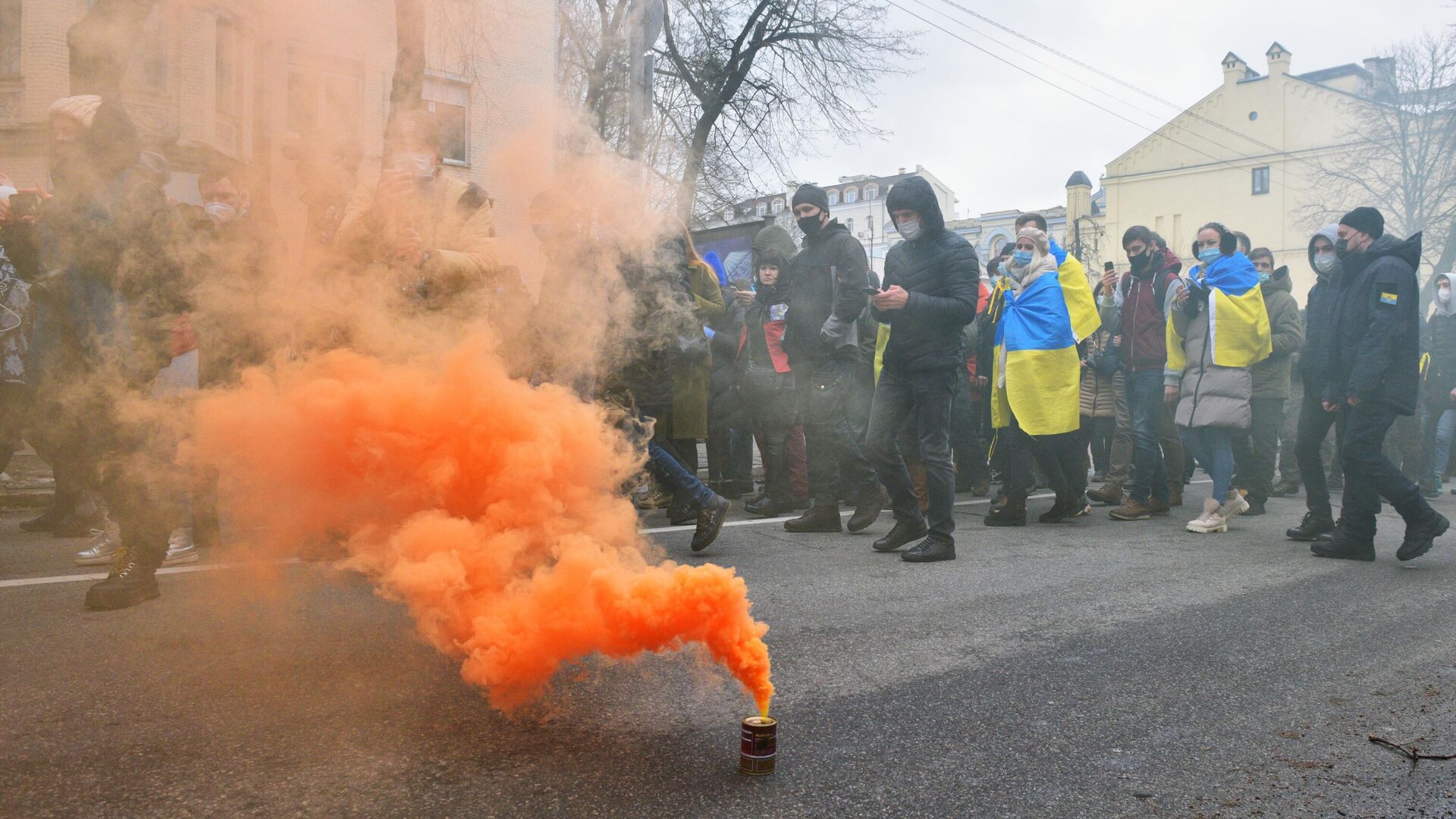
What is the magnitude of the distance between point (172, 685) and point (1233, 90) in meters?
54.7

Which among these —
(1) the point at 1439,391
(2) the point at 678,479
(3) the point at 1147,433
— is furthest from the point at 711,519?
(1) the point at 1439,391

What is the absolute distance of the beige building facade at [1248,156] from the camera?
45719 millimetres

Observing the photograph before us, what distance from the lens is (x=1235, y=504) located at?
7.30 metres

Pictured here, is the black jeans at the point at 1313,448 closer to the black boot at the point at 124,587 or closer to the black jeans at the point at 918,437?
the black jeans at the point at 918,437

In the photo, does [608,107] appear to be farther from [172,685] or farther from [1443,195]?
[1443,195]

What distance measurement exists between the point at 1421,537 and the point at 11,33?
7210 millimetres

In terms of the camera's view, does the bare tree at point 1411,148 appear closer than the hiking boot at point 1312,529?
No

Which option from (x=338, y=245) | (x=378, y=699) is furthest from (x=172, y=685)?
(x=338, y=245)

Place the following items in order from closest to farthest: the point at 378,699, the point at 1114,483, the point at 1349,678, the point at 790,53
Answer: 1. the point at 378,699
2. the point at 1349,678
3. the point at 1114,483
4. the point at 790,53

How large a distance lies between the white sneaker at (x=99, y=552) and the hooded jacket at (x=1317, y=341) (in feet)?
22.4

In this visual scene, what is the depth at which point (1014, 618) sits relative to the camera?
14.0ft

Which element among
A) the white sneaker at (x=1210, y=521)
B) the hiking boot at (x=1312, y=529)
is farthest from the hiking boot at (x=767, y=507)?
the hiking boot at (x=1312, y=529)

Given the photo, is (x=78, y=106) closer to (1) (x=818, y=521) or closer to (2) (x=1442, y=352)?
(1) (x=818, y=521)

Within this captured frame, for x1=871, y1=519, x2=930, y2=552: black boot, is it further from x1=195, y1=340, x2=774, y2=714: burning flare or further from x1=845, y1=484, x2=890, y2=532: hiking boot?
x1=195, y1=340, x2=774, y2=714: burning flare
